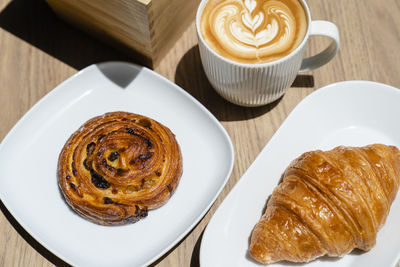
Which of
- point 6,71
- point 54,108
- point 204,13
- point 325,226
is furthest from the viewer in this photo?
point 6,71

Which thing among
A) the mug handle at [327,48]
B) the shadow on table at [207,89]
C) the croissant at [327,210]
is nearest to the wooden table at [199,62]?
the shadow on table at [207,89]

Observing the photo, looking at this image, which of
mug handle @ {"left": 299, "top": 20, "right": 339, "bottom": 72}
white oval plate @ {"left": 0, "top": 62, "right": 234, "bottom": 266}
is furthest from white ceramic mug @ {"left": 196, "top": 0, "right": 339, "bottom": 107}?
white oval plate @ {"left": 0, "top": 62, "right": 234, "bottom": 266}

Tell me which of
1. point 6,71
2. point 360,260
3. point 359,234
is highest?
point 6,71

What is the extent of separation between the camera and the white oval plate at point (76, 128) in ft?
4.07

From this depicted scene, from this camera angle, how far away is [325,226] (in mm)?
1146

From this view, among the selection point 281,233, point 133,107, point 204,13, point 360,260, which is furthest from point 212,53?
point 360,260

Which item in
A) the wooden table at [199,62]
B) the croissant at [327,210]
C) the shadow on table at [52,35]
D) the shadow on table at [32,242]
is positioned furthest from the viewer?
the shadow on table at [52,35]

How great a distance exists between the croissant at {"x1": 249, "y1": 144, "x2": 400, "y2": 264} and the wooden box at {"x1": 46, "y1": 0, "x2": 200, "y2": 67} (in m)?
0.59

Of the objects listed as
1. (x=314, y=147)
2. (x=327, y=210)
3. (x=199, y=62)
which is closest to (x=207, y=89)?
(x=199, y=62)

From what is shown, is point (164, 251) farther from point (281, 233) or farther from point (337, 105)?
point (337, 105)

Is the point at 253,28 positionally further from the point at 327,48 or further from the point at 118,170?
the point at 118,170

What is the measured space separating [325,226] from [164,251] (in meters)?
0.42

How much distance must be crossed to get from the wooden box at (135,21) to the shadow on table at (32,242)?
2.03 ft

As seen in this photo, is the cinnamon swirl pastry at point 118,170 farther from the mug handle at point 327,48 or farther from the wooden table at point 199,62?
the mug handle at point 327,48
